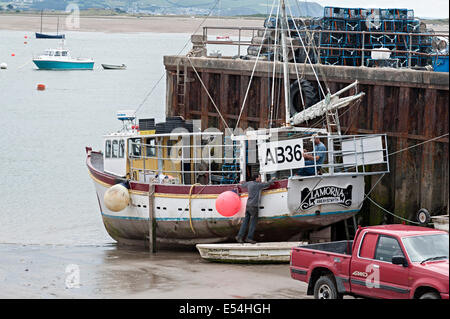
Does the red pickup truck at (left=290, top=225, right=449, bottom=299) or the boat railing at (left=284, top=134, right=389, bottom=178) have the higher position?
the boat railing at (left=284, top=134, right=389, bottom=178)

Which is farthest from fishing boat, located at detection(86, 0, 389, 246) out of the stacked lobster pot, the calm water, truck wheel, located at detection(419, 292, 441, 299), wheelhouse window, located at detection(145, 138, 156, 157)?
truck wheel, located at detection(419, 292, 441, 299)

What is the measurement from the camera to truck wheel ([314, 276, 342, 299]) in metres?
14.5

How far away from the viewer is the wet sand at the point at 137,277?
57.2 feet

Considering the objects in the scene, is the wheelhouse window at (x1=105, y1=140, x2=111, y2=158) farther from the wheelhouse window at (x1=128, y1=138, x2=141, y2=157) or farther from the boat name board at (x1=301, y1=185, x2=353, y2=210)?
the boat name board at (x1=301, y1=185, x2=353, y2=210)

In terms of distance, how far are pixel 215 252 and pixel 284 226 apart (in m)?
1.69

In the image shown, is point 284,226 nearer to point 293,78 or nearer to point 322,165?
point 322,165

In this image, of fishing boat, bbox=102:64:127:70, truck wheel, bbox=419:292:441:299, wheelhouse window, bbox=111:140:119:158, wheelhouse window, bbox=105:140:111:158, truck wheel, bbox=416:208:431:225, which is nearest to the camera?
truck wheel, bbox=419:292:441:299

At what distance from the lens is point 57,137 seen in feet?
182

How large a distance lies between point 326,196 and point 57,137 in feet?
121

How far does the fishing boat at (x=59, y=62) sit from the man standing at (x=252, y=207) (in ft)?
269

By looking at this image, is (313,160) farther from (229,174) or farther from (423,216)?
(229,174)

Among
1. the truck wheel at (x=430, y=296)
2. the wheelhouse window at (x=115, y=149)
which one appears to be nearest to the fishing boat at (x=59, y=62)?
the wheelhouse window at (x=115, y=149)

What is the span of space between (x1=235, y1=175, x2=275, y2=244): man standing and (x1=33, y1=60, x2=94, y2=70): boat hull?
82.5 m
